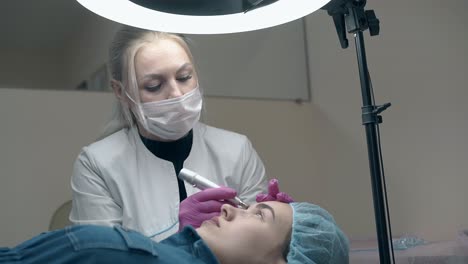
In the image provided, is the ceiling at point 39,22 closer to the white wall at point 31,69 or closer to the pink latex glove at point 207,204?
the white wall at point 31,69

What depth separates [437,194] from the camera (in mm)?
1878

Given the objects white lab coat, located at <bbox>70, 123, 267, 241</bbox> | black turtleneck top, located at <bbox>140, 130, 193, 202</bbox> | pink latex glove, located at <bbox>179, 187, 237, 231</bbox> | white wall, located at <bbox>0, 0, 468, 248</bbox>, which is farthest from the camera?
white wall, located at <bbox>0, 0, 468, 248</bbox>

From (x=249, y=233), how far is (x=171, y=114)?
1.56 ft

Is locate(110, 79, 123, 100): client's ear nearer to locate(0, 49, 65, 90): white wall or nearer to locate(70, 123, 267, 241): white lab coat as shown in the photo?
locate(70, 123, 267, 241): white lab coat

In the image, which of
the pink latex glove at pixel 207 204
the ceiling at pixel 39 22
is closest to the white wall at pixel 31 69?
the ceiling at pixel 39 22

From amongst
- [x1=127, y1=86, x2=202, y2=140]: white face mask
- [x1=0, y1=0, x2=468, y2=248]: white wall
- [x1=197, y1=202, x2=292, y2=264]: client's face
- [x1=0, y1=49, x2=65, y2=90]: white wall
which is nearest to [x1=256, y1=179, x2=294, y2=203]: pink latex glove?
[x1=197, y1=202, x2=292, y2=264]: client's face

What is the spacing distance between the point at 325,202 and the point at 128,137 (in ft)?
4.25

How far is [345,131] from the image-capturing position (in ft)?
7.81

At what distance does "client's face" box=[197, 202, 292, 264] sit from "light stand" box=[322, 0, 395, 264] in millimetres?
183

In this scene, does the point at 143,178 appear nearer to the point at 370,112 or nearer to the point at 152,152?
the point at 152,152

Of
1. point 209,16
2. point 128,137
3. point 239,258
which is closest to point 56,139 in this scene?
point 128,137

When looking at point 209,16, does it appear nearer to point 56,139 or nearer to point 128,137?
point 128,137

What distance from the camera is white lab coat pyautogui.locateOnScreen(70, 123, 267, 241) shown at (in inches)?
A: 53.2

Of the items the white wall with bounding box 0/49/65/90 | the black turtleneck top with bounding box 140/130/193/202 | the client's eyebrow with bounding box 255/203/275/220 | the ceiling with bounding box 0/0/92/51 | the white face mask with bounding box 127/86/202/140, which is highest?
the ceiling with bounding box 0/0/92/51
